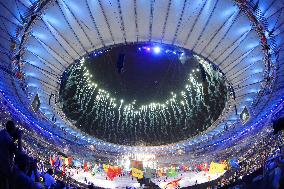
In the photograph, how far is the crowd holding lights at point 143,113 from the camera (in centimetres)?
3322

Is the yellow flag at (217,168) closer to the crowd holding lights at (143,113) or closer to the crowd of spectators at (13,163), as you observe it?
the crowd holding lights at (143,113)

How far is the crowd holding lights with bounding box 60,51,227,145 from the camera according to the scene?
33.2 meters

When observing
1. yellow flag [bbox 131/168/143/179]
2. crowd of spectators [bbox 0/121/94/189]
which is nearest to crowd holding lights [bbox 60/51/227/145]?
yellow flag [bbox 131/168/143/179]

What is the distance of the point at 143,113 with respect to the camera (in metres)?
38.8

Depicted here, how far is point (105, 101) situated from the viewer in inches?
1494

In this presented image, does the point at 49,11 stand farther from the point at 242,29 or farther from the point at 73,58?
the point at 242,29

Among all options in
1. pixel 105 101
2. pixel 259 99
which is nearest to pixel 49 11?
pixel 259 99

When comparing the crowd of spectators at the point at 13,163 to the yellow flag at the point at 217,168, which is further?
the yellow flag at the point at 217,168

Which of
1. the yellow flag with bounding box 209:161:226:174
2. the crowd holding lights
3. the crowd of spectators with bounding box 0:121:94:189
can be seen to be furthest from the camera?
the crowd holding lights

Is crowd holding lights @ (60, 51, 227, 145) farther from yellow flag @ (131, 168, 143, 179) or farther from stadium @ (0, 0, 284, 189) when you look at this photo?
yellow flag @ (131, 168, 143, 179)

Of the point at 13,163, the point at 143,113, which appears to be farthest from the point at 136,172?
the point at 13,163

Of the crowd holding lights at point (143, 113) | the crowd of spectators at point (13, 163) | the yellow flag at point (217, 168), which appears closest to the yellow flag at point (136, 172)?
the crowd holding lights at point (143, 113)

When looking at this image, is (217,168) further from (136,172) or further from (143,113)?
(143,113)

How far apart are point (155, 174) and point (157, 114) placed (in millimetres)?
7706
